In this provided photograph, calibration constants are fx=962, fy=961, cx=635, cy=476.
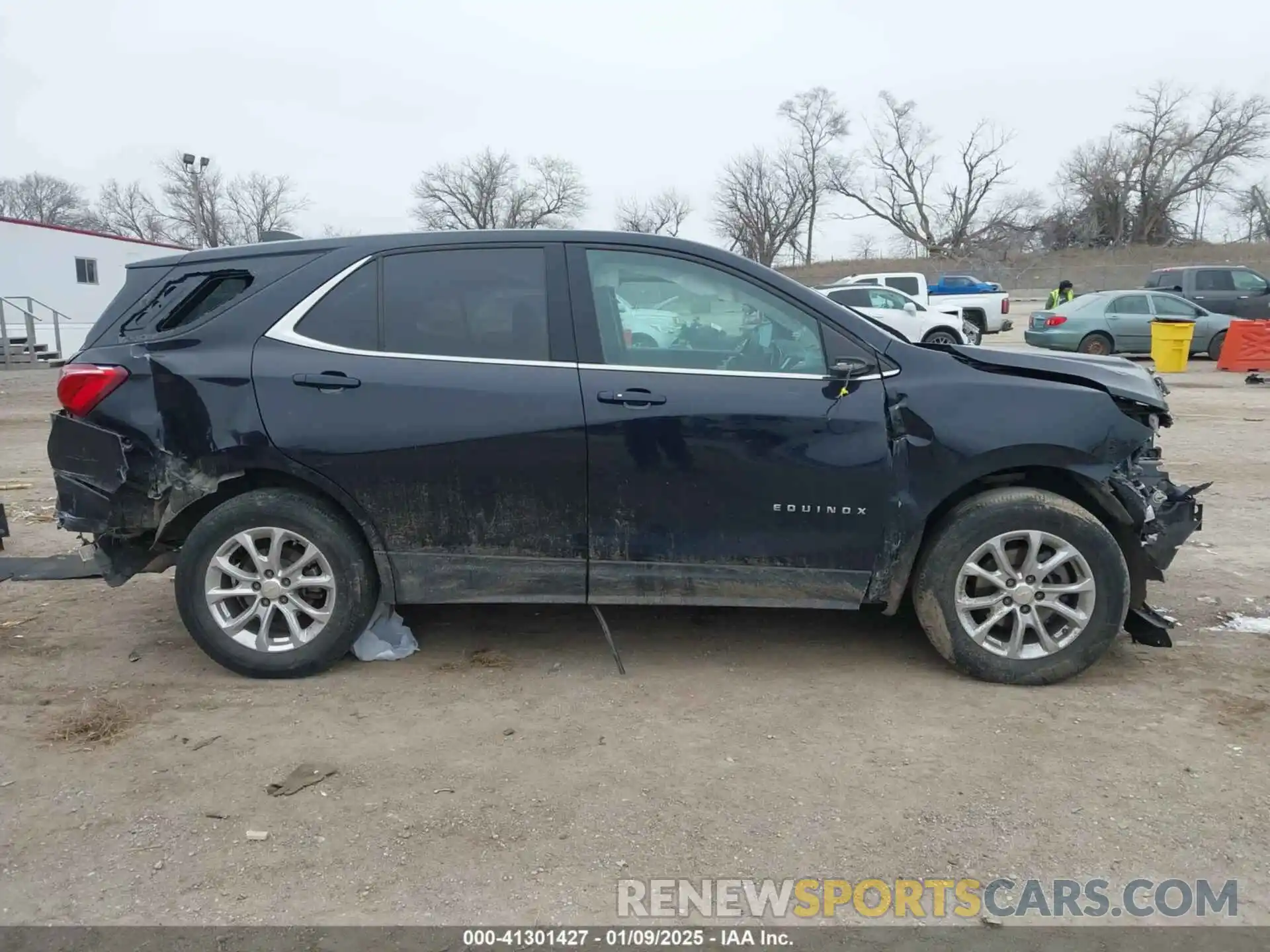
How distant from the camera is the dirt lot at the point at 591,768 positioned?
9.10 ft

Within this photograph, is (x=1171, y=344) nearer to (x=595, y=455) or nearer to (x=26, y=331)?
(x=595, y=455)

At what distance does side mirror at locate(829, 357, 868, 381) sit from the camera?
12.6 ft

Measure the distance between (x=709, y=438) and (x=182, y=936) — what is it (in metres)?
2.40

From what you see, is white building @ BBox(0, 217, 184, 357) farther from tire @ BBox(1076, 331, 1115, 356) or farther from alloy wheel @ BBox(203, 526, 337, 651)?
alloy wheel @ BBox(203, 526, 337, 651)

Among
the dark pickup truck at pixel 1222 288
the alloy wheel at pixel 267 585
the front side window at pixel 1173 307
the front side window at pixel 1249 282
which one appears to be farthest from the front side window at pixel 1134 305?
the alloy wheel at pixel 267 585

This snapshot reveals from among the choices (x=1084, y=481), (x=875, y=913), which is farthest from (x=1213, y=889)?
(x=1084, y=481)

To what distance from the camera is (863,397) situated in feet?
12.7

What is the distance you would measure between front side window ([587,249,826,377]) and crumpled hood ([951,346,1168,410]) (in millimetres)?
712

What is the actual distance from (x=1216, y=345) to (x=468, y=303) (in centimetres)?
2000

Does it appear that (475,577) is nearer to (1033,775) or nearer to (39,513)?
(1033,775)

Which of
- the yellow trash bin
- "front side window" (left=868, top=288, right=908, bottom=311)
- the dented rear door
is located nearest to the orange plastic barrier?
the yellow trash bin

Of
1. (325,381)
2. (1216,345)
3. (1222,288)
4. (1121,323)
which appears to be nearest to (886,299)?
(1121,323)

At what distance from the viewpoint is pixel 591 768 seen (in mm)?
3355

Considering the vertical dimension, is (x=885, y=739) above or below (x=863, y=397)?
below
